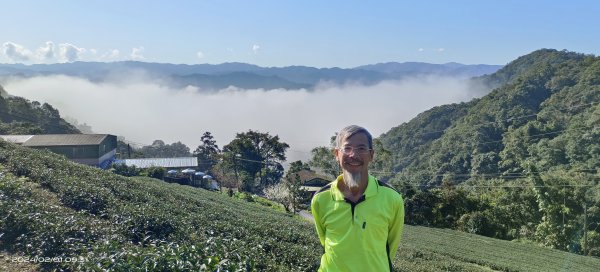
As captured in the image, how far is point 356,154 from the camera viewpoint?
3146 mm

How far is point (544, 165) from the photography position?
1964 inches

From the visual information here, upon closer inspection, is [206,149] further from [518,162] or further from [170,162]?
[518,162]

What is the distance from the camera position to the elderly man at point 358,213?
10.1 feet

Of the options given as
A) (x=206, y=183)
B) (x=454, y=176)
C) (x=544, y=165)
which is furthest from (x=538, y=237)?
(x=206, y=183)

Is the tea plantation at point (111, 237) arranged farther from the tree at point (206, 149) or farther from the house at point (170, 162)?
the tree at point (206, 149)

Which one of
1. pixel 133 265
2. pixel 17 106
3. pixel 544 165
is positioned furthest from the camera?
pixel 17 106

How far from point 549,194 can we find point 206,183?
1513 inches

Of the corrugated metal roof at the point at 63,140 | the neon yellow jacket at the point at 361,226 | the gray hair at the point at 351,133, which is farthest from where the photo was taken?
the corrugated metal roof at the point at 63,140

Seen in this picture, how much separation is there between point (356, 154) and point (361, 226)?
496 millimetres

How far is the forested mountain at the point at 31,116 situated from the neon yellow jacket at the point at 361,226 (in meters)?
65.6

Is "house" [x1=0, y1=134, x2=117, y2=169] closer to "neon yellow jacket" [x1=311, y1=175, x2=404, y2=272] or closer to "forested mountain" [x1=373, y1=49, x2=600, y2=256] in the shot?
"forested mountain" [x1=373, y1=49, x2=600, y2=256]

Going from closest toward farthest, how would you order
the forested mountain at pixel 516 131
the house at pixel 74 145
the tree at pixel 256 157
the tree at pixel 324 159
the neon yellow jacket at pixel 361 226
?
the neon yellow jacket at pixel 361 226 < the house at pixel 74 145 < the forested mountain at pixel 516 131 < the tree at pixel 324 159 < the tree at pixel 256 157

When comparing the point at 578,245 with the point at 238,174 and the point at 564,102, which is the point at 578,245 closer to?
the point at 564,102

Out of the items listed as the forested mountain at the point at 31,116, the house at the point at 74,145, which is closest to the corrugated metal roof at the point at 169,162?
the house at the point at 74,145
